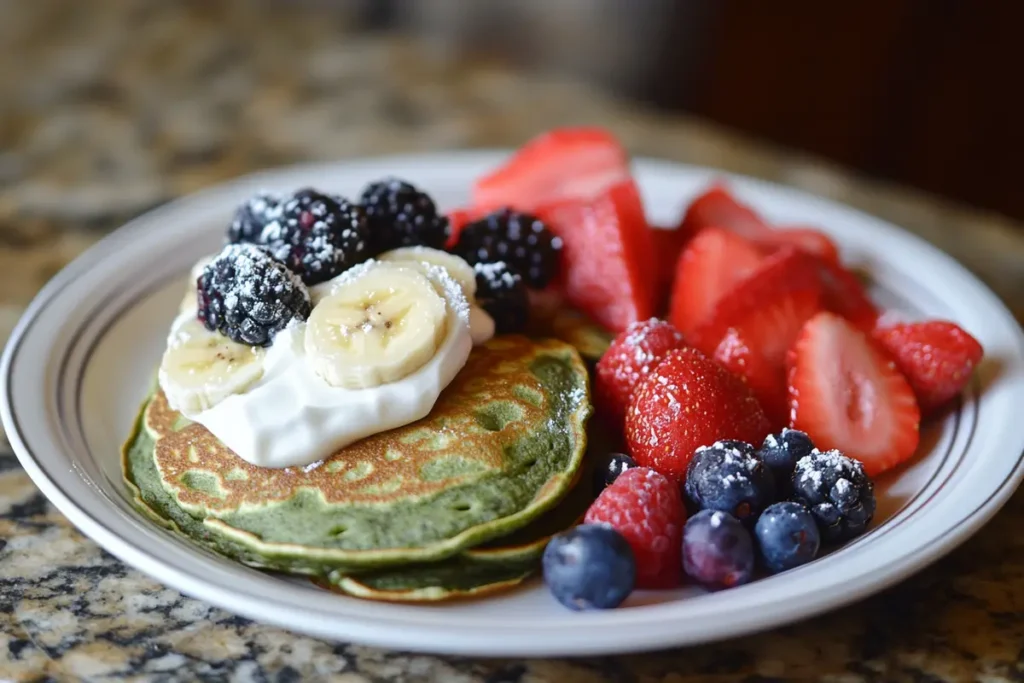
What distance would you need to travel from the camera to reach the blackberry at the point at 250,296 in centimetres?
138

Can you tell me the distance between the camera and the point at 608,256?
1790 mm

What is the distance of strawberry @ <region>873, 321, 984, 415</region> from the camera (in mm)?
1548

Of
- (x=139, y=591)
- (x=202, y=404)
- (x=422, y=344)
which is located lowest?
(x=139, y=591)

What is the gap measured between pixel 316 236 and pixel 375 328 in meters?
0.22

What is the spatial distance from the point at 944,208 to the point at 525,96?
131 centimetres

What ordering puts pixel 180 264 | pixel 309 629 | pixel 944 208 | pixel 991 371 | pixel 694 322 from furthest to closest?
1. pixel 944 208
2. pixel 180 264
3. pixel 694 322
4. pixel 991 371
5. pixel 309 629

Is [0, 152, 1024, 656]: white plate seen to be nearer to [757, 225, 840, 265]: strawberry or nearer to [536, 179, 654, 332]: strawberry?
[757, 225, 840, 265]: strawberry

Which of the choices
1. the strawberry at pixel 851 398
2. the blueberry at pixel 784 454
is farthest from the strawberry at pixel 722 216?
the blueberry at pixel 784 454

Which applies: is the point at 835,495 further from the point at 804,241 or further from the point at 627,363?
the point at 804,241

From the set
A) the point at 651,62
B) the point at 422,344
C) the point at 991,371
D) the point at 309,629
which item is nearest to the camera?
the point at 309,629

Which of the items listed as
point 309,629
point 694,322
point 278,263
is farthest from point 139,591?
point 694,322

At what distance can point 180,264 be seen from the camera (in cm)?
195

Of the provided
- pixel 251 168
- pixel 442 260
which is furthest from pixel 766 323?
pixel 251 168

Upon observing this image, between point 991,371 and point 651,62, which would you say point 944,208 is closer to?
point 991,371
